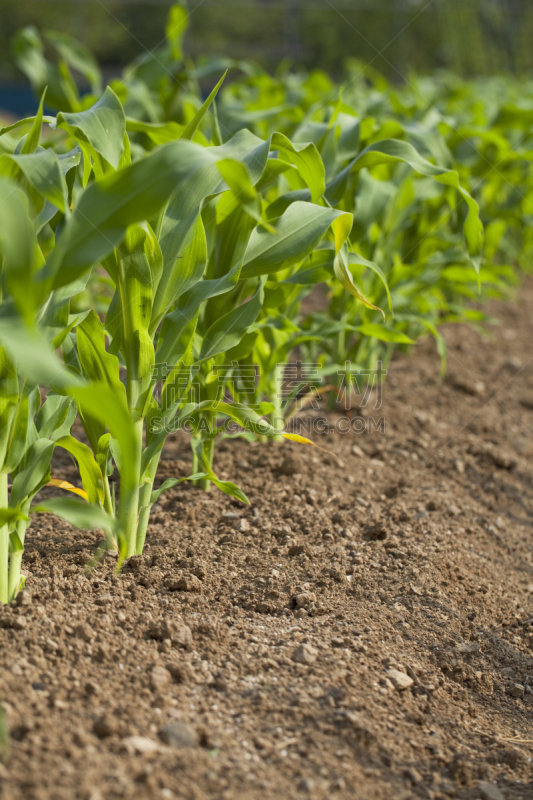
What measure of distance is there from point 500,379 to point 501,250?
1833 mm

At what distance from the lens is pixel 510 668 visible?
4.30ft

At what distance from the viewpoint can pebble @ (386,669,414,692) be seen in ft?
3.76

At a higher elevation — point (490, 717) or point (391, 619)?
point (391, 619)

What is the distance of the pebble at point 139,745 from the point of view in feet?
2.95

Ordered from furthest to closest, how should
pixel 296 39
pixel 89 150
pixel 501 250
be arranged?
pixel 296 39, pixel 501 250, pixel 89 150

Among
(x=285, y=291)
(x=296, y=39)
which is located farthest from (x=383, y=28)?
(x=285, y=291)

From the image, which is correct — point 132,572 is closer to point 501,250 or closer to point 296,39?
point 501,250

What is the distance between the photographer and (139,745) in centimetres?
91

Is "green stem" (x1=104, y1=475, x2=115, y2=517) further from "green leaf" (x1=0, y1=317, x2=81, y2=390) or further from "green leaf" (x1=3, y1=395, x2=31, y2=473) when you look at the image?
"green leaf" (x1=0, y1=317, x2=81, y2=390)

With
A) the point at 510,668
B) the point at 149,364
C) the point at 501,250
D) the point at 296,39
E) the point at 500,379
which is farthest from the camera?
the point at 296,39

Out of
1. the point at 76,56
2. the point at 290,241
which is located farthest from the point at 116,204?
the point at 76,56

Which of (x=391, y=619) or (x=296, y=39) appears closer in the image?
(x=391, y=619)

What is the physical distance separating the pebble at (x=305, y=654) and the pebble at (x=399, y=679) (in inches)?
5.5

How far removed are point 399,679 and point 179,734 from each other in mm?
428
